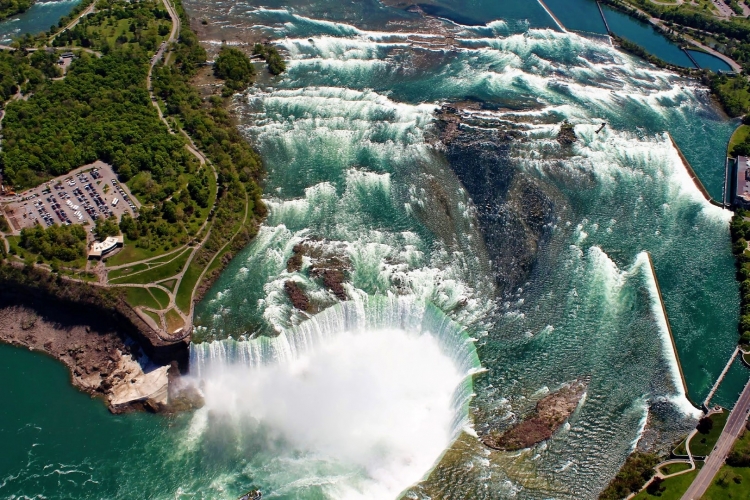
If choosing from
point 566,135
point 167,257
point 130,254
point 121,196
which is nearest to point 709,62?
point 566,135

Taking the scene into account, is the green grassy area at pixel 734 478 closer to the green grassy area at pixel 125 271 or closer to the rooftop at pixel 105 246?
the green grassy area at pixel 125 271

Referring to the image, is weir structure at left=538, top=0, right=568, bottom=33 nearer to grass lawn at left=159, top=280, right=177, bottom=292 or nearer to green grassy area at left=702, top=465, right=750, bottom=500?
green grassy area at left=702, top=465, right=750, bottom=500

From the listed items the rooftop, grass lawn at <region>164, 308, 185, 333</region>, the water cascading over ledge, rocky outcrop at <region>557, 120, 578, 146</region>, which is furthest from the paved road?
the rooftop

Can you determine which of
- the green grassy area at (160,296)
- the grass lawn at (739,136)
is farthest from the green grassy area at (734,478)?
the green grassy area at (160,296)

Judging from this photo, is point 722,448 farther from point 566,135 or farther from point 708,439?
point 566,135

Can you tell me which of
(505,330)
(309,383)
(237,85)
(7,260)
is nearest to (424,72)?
(237,85)

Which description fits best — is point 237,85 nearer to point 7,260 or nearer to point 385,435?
point 7,260
